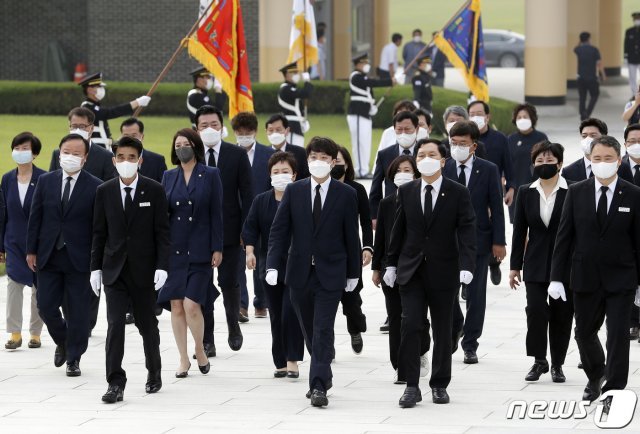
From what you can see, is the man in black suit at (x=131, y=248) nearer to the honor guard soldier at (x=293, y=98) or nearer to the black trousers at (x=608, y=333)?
the black trousers at (x=608, y=333)

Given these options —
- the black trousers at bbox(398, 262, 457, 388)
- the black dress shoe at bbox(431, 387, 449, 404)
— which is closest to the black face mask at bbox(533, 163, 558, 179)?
the black trousers at bbox(398, 262, 457, 388)

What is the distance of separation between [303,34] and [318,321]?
14.7m

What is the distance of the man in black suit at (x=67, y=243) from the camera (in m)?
11.4

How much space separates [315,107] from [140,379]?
23.9m

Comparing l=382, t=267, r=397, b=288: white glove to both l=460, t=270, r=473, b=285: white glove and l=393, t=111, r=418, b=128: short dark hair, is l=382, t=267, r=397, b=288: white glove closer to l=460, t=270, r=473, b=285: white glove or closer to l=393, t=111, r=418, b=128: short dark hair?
l=460, t=270, r=473, b=285: white glove

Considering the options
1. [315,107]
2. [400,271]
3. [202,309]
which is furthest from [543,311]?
[315,107]

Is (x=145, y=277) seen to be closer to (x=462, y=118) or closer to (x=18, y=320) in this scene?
(x=18, y=320)

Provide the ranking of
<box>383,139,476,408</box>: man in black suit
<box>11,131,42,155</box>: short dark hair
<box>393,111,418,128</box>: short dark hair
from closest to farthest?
<box>383,139,476,408</box>: man in black suit, <box>11,131,42,155</box>: short dark hair, <box>393,111,418,128</box>: short dark hair

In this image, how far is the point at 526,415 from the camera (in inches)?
382

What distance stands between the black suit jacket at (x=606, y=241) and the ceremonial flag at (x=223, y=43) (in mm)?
7375

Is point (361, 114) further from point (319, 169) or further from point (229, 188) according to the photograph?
point (319, 169)

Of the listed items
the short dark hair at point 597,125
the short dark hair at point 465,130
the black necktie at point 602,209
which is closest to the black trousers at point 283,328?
the short dark hair at point 465,130

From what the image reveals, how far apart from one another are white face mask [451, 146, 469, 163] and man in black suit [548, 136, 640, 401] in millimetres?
1793

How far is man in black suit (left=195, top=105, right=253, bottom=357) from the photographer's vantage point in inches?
488
